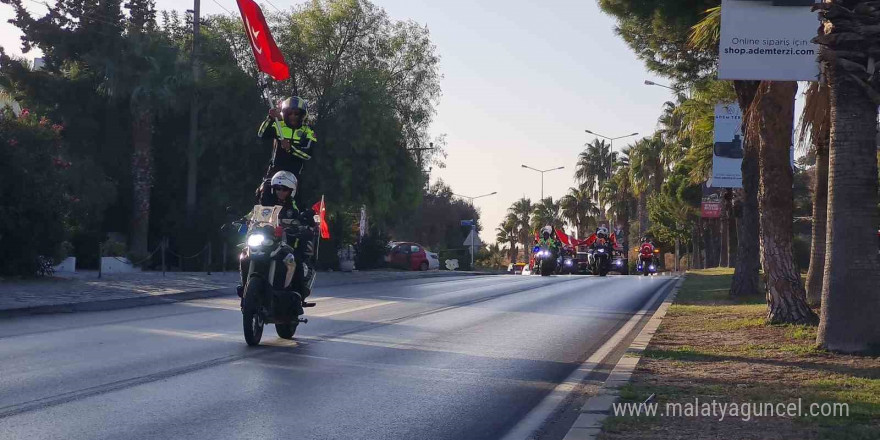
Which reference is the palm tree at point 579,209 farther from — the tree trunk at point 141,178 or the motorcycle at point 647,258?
the tree trunk at point 141,178

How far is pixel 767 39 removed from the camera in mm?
13594

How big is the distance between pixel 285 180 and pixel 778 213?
7536 millimetres

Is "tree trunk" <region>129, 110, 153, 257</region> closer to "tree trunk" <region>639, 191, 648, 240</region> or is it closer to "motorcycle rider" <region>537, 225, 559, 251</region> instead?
"motorcycle rider" <region>537, 225, 559, 251</region>

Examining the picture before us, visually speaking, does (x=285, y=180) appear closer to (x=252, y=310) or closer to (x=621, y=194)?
(x=252, y=310)

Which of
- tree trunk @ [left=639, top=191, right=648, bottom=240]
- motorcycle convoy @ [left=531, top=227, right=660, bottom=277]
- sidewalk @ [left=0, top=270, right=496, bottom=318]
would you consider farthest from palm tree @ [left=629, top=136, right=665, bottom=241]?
sidewalk @ [left=0, top=270, right=496, bottom=318]

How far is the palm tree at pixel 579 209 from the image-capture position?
91.2 m

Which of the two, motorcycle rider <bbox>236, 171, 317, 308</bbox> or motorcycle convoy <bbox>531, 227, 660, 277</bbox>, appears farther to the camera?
motorcycle convoy <bbox>531, 227, 660, 277</bbox>

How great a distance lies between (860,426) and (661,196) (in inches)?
2391

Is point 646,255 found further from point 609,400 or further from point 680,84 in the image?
point 609,400

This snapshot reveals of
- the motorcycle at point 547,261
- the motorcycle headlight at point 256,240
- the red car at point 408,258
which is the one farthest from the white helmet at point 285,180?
the red car at point 408,258

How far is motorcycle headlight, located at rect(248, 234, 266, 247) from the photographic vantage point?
11.3 metres

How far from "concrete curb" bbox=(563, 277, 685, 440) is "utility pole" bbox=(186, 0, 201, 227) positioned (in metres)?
21.8

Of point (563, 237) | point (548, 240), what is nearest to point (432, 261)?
point (563, 237)

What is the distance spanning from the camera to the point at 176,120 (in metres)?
36.5
